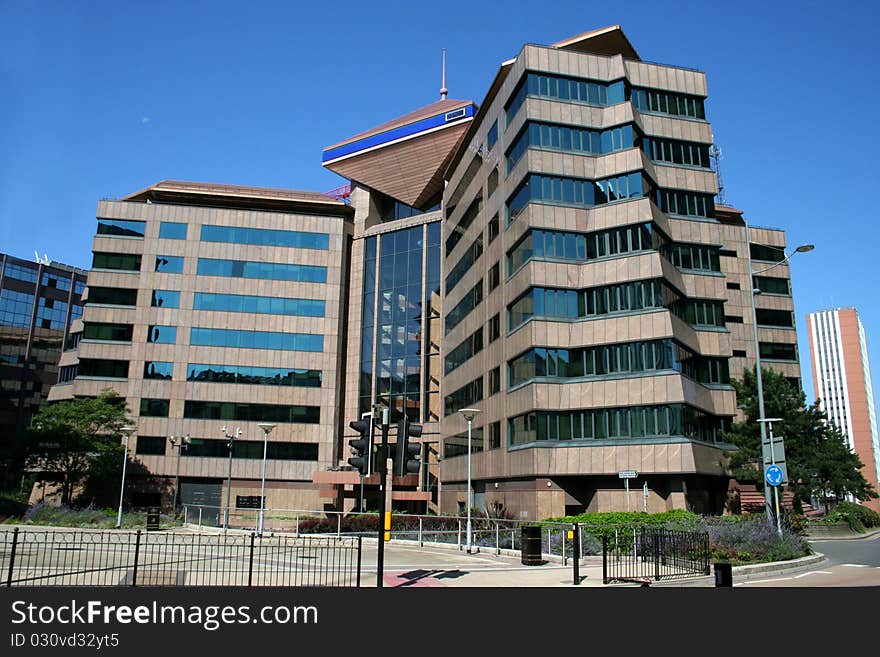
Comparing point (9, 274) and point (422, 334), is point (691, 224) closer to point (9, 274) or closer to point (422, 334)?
point (422, 334)

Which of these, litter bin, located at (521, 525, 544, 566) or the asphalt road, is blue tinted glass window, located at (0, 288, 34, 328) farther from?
the asphalt road

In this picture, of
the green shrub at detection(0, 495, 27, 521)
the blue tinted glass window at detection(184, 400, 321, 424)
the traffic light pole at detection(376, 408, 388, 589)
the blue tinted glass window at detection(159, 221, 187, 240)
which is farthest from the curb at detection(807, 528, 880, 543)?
the blue tinted glass window at detection(159, 221, 187, 240)

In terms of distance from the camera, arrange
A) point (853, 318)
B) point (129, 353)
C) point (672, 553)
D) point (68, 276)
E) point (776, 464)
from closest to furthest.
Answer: point (672, 553)
point (776, 464)
point (129, 353)
point (68, 276)
point (853, 318)

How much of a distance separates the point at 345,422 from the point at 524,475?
31.4 m

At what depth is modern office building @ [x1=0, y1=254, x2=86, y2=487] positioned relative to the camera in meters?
102

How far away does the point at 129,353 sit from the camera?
66.2 meters

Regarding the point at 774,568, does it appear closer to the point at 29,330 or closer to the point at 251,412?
the point at 251,412

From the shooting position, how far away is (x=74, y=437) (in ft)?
186

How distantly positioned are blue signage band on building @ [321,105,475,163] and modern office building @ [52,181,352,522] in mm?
6610

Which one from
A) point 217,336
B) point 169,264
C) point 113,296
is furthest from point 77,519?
point 169,264

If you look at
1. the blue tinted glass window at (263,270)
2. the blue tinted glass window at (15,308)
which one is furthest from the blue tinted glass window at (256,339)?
the blue tinted glass window at (15,308)

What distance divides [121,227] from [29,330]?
49.2 meters

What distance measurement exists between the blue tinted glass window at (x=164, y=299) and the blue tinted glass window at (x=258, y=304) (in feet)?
5.84
